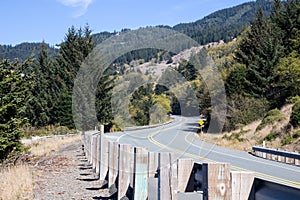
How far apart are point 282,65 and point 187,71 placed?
25.1 m

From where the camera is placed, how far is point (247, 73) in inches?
2083

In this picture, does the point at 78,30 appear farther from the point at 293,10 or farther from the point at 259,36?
the point at 293,10

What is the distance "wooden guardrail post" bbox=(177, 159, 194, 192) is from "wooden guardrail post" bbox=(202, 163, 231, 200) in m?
1.02

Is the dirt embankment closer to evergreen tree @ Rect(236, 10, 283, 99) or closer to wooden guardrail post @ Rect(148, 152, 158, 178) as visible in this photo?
evergreen tree @ Rect(236, 10, 283, 99)

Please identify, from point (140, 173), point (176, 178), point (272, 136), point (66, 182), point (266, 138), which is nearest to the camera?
point (176, 178)

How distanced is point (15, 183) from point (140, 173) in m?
6.10

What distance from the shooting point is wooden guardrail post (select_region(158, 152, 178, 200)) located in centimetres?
503

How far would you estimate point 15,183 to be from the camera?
1230cm

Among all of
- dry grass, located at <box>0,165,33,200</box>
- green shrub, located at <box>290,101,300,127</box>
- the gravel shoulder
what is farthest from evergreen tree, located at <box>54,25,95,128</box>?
dry grass, located at <box>0,165,33,200</box>

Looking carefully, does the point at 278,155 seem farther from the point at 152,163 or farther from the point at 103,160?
the point at 152,163

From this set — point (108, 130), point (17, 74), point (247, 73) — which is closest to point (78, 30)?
point (108, 130)

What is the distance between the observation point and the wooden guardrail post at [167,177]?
5.03 meters

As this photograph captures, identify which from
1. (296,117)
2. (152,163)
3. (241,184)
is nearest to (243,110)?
(296,117)

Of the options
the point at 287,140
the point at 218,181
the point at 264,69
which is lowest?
the point at 287,140
